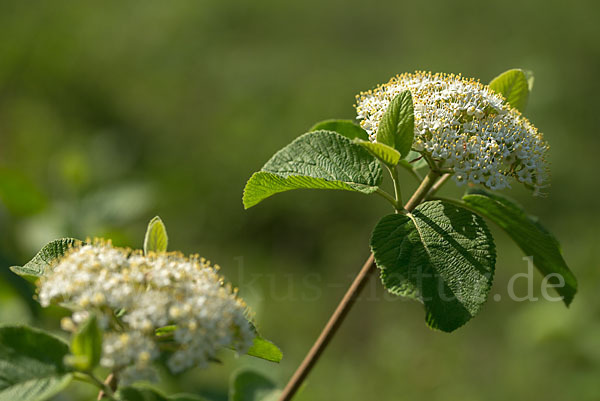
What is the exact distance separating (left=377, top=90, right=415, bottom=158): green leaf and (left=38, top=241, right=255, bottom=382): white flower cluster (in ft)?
2.06

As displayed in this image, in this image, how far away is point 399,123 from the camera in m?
1.60

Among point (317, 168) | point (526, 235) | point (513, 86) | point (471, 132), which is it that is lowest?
point (526, 235)

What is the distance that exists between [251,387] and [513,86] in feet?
4.67

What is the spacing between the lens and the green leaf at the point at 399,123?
159 centimetres

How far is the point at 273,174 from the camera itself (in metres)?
1.65

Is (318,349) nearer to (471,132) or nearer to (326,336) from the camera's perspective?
(326,336)

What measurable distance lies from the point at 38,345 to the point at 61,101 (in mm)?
7395

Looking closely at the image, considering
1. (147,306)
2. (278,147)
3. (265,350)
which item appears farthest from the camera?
(278,147)

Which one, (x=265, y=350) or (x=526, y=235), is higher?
(x=526, y=235)

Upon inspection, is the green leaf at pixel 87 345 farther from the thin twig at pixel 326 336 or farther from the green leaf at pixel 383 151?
the green leaf at pixel 383 151

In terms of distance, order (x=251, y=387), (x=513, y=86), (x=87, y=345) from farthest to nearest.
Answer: (x=251, y=387) < (x=513, y=86) < (x=87, y=345)

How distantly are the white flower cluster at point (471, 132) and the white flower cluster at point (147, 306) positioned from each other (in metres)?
0.75

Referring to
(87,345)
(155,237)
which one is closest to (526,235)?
(155,237)

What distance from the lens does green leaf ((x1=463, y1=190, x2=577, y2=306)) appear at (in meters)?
1.71
